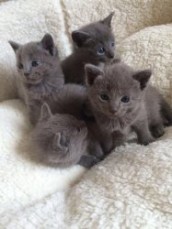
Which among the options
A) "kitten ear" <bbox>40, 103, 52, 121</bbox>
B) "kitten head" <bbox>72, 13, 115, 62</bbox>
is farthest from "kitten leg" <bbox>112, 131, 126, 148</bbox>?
"kitten head" <bbox>72, 13, 115, 62</bbox>

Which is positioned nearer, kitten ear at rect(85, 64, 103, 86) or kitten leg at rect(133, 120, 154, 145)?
kitten ear at rect(85, 64, 103, 86)

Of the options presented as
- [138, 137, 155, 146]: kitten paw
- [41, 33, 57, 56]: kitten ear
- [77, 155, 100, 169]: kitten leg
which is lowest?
[77, 155, 100, 169]: kitten leg

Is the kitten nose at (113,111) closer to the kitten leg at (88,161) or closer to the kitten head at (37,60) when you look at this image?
the kitten leg at (88,161)

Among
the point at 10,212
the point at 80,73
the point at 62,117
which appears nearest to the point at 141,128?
the point at 62,117

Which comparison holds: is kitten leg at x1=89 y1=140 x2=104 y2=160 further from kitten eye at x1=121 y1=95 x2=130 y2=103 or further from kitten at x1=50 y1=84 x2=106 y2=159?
kitten eye at x1=121 y1=95 x2=130 y2=103

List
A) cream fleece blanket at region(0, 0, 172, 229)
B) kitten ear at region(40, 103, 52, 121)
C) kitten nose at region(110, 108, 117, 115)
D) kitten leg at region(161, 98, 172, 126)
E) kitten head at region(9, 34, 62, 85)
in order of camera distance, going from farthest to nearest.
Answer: kitten leg at region(161, 98, 172, 126), kitten head at region(9, 34, 62, 85), kitten ear at region(40, 103, 52, 121), kitten nose at region(110, 108, 117, 115), cream fleece blanket at region(0, 0, 172, 229)

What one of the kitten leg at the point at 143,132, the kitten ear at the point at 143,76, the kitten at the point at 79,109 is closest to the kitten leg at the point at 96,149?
the kitten at the point at 79,109

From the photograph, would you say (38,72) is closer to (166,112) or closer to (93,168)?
(93,168)
